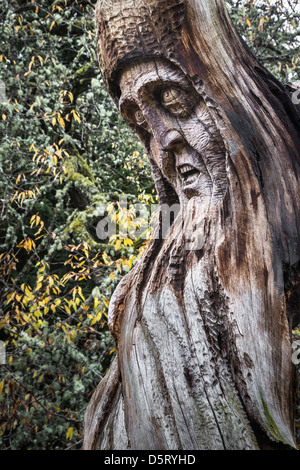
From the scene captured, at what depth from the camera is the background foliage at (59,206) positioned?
3.51 meters

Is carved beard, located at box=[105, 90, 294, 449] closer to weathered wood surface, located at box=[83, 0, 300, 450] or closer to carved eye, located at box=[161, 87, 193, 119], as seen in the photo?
weathered wood surface, located at box=[83, 0, 300, 450]

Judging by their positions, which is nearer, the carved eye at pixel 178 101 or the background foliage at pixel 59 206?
the carved eye at pixel 178 101

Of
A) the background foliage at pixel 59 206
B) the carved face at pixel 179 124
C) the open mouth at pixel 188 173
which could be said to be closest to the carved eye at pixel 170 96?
the carved face at pixel 179 124

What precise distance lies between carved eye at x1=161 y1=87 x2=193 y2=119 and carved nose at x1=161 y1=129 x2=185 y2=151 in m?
0.07

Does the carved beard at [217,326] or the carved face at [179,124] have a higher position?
the carved face at [179,124]

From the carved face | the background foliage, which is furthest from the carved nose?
the background foliage

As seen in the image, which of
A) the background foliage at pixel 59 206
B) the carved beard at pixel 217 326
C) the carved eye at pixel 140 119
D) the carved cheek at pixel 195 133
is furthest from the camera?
the background foliage at pixel 59 206

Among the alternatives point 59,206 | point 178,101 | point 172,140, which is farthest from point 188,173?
point 59,206

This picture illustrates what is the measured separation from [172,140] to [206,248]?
46 cm

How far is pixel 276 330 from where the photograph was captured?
5.04 feet

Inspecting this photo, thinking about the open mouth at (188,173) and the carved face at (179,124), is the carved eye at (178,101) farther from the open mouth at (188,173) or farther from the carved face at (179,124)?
the open mouth at (188,173)

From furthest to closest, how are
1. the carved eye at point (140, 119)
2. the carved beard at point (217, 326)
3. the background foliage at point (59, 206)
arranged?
1. the background foliage at point (59, 206)
2. the carved eye at point (140, 119)
3. the carved beard at point (217, 326)
